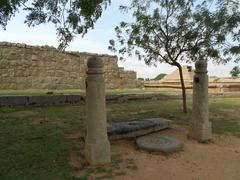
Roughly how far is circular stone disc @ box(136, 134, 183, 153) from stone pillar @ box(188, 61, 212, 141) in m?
0.80

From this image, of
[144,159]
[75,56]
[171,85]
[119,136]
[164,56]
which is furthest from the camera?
[171,85]

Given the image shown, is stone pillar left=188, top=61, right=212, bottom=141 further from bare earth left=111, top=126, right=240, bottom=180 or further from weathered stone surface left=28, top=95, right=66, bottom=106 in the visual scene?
weathered stone surface left=28, top=95, right=66, bottom=106

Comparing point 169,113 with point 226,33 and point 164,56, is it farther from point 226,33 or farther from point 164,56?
point 226,33

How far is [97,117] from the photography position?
4492 millimetres

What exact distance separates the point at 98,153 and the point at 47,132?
1976mm

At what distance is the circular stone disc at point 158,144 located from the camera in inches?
205

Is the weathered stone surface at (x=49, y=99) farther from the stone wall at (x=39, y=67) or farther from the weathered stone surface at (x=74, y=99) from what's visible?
the stone wall at (x=39, y=67)

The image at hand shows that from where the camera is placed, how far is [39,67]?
47.3 feet

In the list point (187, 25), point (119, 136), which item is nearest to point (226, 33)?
point (187, 25)

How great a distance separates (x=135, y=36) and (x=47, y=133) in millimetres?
4097

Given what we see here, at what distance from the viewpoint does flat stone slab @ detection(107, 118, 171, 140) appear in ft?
18.9

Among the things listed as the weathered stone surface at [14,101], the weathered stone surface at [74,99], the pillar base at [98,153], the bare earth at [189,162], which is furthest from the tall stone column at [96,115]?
the weathered stone surface at [74,99]

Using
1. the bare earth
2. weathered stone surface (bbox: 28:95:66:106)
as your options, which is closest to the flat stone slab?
the bare earth

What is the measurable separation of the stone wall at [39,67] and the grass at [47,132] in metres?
5.15
